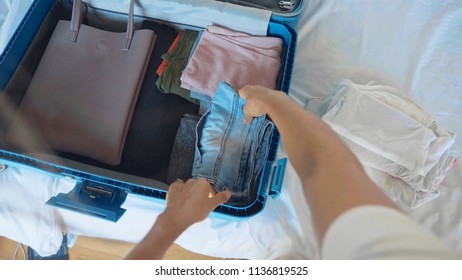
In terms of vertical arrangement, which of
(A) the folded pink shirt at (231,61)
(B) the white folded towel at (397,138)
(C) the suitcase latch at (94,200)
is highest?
(A) the folded pink shirt at (231,61)

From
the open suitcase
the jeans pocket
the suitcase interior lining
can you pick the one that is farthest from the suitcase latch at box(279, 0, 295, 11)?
the jeans pocket

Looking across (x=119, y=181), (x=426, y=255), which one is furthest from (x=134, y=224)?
(x=426, y=255)

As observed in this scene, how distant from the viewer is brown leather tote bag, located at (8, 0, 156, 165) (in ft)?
2.27

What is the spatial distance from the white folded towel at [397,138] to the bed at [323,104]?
1.9 inches

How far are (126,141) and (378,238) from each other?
56 cm

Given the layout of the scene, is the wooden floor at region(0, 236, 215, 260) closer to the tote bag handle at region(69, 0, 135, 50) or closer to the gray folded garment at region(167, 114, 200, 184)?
the gray folded garment at region(167, 114, 200, 184)

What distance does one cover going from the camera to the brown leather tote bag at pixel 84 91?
690 mm

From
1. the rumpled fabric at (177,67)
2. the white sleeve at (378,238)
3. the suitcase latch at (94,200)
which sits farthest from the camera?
the rumpled fabric at (177,67)

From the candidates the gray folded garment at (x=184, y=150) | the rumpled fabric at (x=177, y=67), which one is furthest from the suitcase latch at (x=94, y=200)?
the rumpled fabric at (x=177, y=67)

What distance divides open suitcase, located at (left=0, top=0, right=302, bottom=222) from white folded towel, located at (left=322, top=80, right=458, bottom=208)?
0.13m

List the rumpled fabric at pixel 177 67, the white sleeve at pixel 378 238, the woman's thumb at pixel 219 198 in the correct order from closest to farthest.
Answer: the white sleeve at pixel 378 238, the woman's thumb at pixel 219 198, the rumpled fabric at pixel 177 67

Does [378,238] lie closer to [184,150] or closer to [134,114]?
[184,150]

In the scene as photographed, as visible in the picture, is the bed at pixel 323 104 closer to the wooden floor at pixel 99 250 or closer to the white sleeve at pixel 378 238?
the wooden floor at pixel 99 250
